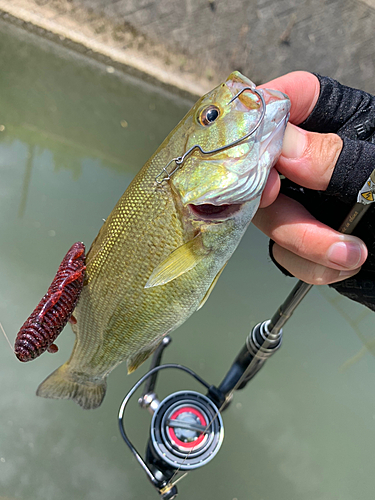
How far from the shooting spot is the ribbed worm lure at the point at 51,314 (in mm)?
789

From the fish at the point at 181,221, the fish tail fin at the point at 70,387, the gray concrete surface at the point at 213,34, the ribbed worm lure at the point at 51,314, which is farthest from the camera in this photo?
the gray concrete surface at the point at 213,34

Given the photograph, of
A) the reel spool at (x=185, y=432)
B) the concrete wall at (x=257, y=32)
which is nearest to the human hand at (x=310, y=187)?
the reel spool at (x=185, y=432)

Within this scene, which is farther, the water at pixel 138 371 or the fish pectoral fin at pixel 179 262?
the water at pixel 138 371

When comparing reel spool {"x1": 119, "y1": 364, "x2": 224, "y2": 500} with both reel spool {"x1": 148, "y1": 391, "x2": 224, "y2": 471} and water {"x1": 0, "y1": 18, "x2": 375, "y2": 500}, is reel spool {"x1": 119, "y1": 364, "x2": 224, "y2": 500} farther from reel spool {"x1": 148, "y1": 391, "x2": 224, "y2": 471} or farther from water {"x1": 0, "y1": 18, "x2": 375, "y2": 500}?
water {"x1": 0, "y1": 18, "x2": 375, "y2": 500}

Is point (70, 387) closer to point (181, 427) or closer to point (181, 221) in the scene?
point (181, 427)

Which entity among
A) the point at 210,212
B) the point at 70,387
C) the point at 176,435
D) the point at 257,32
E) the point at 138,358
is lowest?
the point at 176,435

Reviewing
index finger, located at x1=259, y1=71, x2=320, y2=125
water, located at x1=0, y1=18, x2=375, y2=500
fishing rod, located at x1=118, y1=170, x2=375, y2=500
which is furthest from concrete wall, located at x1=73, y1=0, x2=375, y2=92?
fishing rod, located at x1=118, y1=170, x2=375, y2=500

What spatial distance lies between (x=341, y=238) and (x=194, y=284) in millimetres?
452

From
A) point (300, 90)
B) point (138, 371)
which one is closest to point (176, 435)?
point (138, 371)

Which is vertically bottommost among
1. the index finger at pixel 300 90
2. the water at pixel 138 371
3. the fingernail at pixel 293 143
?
the water at pixel 138 371

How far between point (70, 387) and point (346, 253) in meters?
1.08

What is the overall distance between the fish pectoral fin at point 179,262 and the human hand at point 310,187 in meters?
0.23

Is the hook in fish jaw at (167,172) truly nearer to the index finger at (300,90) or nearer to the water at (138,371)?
the index finger at (300,90)

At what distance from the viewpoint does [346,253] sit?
988 mm
